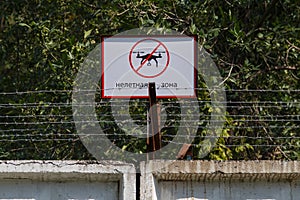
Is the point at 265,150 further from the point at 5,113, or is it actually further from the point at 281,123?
the point at 5,113

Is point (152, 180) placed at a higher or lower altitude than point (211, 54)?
lower

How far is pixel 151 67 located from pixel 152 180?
1107 millimetres

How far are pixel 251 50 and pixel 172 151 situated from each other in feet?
5.36

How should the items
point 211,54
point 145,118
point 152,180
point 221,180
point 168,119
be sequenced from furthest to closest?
1. point 211,54
2. point 145,118
3. point 168,119
4. point 221,180
5. point 152,180

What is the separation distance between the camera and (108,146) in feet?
23.1

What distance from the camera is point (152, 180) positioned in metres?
4.82

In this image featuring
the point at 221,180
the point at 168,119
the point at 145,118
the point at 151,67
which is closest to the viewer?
the point at 221,180

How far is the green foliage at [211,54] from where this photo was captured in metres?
7.09

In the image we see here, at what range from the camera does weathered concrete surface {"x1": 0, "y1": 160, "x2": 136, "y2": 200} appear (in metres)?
4.86

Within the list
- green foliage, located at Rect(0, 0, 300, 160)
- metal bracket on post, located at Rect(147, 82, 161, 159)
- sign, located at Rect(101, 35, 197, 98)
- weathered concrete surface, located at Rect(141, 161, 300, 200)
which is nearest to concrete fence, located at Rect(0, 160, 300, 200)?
weathered concrete surface, located at Rect(141, 161, 300, 200)

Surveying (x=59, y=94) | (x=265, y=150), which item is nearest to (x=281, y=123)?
(x=265, y=150)

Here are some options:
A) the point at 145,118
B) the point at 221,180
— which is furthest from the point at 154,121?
the point at 145,118

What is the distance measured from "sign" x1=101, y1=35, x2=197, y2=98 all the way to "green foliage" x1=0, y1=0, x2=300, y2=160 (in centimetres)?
113

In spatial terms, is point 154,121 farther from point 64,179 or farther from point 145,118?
point 145,118
